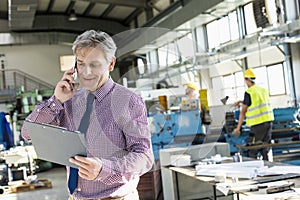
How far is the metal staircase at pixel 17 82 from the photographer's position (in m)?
12.7

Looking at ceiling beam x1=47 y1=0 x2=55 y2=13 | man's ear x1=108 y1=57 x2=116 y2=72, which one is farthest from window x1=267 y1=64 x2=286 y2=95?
man's ear x1=108 y1=57 x2=116 y2=72

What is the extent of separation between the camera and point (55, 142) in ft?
3.82

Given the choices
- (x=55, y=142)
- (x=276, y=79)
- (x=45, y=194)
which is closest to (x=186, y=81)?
(x=55, y=142)

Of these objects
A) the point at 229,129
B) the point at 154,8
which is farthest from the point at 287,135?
the point at 154,8

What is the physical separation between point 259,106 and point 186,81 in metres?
2.14

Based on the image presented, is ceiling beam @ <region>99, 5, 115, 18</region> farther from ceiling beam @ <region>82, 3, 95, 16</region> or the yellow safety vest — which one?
the yellow safety vest

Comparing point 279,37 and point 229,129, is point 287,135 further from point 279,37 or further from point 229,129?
point 279,37

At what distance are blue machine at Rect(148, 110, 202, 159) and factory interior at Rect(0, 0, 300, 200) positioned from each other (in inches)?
0.7

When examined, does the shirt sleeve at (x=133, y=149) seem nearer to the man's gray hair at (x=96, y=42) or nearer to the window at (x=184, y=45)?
the man's gray hair at (x=96, y=42)

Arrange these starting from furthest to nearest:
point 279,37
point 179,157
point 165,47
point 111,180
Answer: point 279,37
point 179,157
point 165,47
point 111,180

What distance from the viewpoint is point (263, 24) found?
6367 millimetres

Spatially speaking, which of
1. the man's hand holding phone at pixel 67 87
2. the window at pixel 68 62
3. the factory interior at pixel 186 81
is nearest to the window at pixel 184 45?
the factory interior at pixel 186 81

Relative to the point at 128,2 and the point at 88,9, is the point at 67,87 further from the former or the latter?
the point at 88,9

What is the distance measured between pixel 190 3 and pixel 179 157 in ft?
11.3
